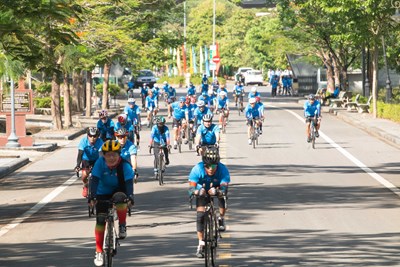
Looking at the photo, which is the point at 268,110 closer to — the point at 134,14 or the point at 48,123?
the point at 134,14

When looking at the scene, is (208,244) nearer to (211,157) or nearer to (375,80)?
(211,157)

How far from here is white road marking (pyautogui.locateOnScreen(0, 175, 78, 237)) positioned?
18578mm

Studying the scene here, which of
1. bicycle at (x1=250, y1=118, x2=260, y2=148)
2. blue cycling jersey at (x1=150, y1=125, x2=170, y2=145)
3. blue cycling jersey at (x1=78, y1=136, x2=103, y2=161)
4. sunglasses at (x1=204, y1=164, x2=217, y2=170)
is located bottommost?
bicycle at (x1=250, y1=118, x2=260, y2=148)

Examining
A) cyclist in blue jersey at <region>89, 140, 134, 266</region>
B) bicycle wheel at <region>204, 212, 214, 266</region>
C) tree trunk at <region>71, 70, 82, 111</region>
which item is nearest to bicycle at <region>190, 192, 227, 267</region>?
bicycle wheel at <region>204, 212, 214, 266</region>

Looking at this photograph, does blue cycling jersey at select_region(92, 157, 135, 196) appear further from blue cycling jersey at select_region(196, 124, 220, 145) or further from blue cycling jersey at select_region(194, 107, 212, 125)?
blue cycling jersey at select_region(194, 107, 212, 125)

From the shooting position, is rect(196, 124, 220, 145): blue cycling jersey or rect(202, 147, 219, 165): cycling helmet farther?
rect(196, 124, 220, 145): blue cycling jersey

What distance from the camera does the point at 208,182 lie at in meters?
14.1

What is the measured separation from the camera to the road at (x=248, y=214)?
14.6 metres

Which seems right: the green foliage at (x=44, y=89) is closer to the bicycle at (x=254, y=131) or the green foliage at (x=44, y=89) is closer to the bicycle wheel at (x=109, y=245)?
the bicycle at (x=254, y=131)

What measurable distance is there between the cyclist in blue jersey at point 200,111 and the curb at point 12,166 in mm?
5324

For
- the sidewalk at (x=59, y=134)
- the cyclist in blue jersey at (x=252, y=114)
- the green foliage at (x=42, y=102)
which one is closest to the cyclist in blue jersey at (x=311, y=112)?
the cyclist in blue jersey at (x=252, y=114)

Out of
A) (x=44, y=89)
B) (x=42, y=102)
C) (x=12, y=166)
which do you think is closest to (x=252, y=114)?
(x=12, y=166)

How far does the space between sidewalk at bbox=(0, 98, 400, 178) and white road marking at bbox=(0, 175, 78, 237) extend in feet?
9.72

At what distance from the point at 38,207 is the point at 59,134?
2215cm
